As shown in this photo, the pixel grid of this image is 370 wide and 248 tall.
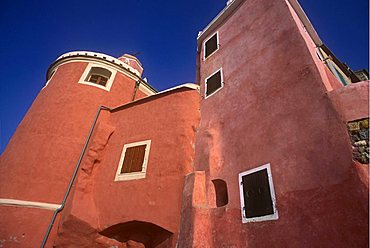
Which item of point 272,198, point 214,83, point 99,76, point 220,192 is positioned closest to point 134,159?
point 220,192

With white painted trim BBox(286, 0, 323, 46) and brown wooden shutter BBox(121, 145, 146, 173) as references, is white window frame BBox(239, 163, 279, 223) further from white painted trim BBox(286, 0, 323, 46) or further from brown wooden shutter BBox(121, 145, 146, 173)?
white painted trim BBox(286, 0, 323, 46)

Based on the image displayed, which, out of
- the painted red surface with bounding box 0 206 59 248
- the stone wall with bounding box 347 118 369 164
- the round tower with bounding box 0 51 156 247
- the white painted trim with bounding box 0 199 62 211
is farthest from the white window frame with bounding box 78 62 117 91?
the stone wall with bounding box 347 118 369 164

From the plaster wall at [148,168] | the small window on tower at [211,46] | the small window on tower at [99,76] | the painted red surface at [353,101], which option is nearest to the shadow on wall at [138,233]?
the plaster wall at [148,168]

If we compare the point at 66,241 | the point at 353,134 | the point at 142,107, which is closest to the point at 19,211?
the point at 66,241

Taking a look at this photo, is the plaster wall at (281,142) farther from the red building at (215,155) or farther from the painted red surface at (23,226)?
the painted red surface at (23,226)

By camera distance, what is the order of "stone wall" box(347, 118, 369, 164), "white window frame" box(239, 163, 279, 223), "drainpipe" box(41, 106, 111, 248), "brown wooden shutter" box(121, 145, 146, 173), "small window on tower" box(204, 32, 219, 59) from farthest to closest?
"small window on tower" box(204, 32, 219, 59)
"brown wooden shutter" box(121, 145, 146, 173)
"drainpipe" box(41, 106, 111, 248)
"white window frame" box(239, 163, 279, 223)
"stone wall" box(347, 118, 369, 164)

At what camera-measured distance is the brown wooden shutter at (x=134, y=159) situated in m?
8.80

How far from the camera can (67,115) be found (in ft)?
35.0

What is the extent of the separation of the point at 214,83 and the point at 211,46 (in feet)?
10.1

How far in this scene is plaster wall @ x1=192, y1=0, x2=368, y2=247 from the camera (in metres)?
4.25

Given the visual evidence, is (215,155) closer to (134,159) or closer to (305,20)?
(134,159)

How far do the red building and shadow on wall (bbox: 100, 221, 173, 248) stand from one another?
0.16 ft

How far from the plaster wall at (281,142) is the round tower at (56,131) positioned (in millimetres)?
5908

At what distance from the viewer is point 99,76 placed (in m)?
13.4
